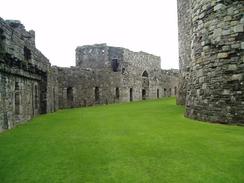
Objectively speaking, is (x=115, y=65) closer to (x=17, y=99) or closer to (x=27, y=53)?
(x=27, y=53)

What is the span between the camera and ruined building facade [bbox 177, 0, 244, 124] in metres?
10.2

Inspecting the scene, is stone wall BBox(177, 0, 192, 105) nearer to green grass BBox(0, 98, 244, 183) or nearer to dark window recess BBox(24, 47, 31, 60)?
dark window recess BBox(24, 47, 31, 60)

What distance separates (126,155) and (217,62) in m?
5.62

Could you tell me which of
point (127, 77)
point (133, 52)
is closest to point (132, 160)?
point (127, 77)

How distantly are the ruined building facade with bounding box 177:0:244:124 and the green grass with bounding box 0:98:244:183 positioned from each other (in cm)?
113

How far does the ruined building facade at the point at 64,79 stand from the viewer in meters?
11.4

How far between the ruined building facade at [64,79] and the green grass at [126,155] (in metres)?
2.79

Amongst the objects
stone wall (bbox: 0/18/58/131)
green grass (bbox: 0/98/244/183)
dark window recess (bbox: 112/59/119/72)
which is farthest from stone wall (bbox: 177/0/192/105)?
dark window recess (bbox: 112/59/119/72)

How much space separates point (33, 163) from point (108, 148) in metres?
1.61

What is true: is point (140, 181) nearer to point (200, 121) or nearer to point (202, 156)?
point (202, 156)

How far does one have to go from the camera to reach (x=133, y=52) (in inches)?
1571

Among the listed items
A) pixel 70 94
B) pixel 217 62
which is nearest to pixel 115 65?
pixel 70 94

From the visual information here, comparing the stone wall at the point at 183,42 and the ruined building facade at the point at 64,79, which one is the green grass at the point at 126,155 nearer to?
the ruined building facade at the point at 64,79

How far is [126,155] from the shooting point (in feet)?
21.1
